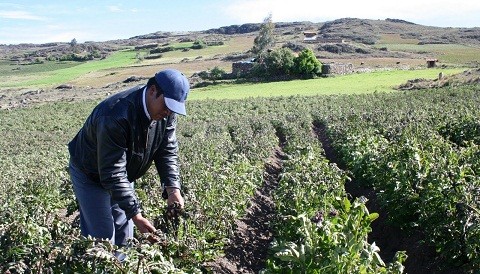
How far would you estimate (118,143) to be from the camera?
380 cm

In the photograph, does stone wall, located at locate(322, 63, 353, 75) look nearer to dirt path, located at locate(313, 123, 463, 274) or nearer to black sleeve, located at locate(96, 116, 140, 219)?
dirt path, located at locate(313, 123, 463, 274)

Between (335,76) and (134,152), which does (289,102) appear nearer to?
Answer: (335,76)

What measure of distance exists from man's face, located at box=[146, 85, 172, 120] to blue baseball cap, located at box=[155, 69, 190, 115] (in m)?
0.08

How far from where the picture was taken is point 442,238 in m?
6.07

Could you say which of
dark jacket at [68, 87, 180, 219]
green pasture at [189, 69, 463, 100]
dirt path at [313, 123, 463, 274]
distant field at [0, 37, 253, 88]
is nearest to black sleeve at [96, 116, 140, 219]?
dark jacket at [68, 87, 180, 219]

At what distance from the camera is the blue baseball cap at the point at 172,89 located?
358 cm

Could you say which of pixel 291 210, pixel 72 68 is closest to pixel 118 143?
pixel 291 210

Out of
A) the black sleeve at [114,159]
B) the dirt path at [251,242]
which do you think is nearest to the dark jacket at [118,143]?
the black sleeve at [114,159]

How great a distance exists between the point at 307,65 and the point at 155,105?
5363 centimetres

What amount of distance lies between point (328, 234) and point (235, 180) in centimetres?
488

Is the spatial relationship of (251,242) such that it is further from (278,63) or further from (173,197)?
(278,63)

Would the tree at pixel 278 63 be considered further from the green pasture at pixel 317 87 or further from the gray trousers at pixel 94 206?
the gray trousers at pixel 94 206

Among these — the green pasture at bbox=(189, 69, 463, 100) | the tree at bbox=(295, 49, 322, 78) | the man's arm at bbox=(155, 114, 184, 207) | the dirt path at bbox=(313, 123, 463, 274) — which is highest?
the man's arm at bbox=(155, 114, 184, 207)

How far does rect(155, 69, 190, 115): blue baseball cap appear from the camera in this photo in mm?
3578
